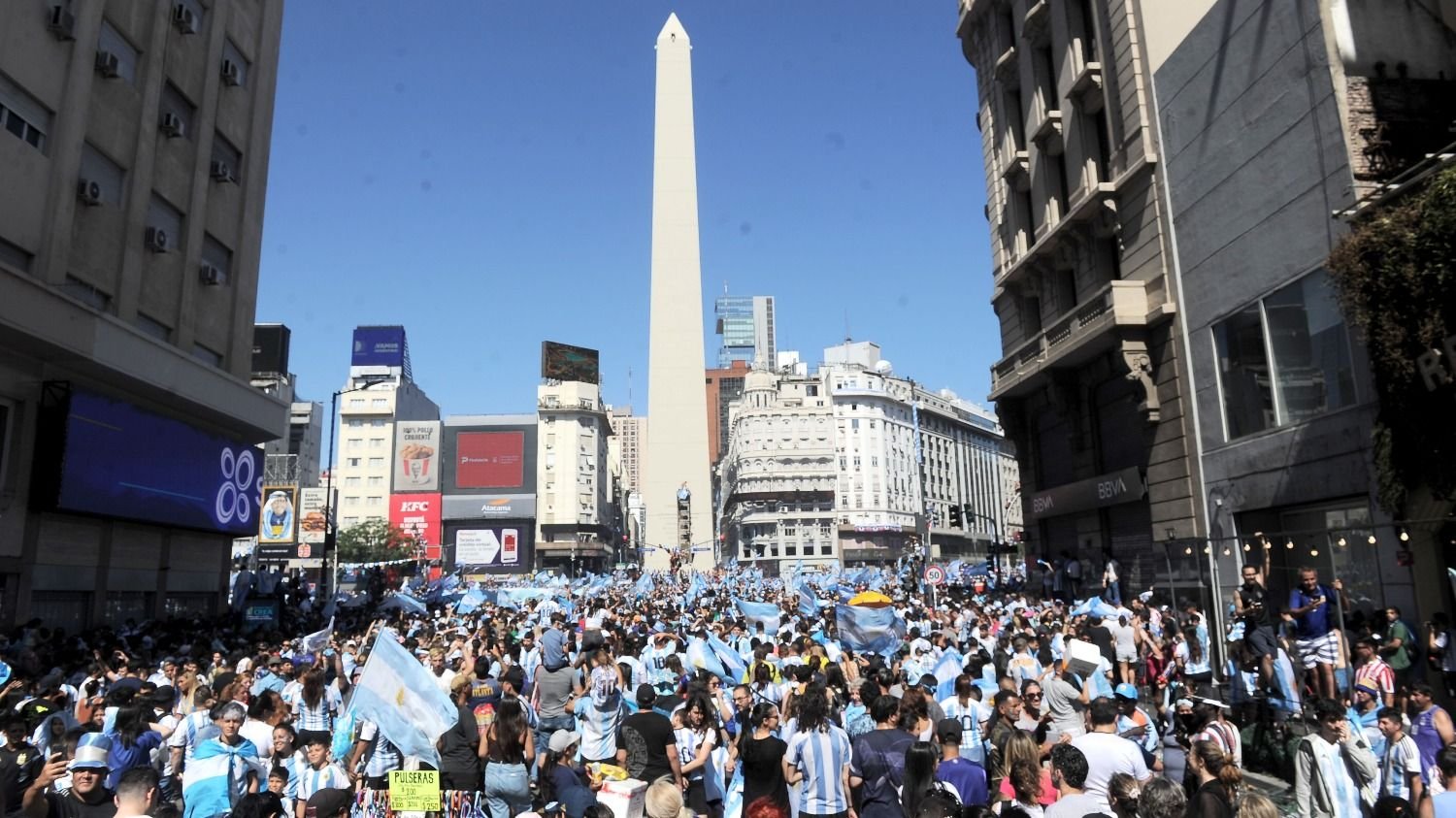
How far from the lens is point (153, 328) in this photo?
27.3 m

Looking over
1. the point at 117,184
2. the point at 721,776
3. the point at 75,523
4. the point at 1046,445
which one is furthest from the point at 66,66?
the point at 1046,445

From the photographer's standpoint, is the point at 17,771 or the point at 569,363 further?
the point at 569,363

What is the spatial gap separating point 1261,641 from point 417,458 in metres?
116

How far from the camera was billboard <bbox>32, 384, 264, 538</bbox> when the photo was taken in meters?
22.5

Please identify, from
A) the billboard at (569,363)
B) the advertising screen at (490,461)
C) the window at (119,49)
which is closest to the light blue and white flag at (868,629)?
the window at (119,49)

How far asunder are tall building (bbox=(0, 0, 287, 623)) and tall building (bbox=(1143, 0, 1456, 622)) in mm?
26036

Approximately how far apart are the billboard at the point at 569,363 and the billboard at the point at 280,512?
7556cm

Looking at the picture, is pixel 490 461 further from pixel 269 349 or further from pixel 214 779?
pixel 214 779

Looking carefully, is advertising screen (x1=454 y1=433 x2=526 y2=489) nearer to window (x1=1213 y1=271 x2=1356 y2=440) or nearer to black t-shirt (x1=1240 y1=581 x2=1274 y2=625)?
window (x1=1213 y1=271 x2=1356 y2=440)

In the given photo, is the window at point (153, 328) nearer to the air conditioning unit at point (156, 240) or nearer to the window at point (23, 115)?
the air conditioning unit at point (156, 240)

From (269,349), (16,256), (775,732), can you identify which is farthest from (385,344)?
(775,732)

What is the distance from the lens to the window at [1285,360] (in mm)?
16891

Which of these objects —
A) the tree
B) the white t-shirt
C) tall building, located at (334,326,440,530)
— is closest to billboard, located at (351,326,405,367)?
tall building, located at (334,326,440,530)

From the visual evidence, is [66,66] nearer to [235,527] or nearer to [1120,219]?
[235,527]
